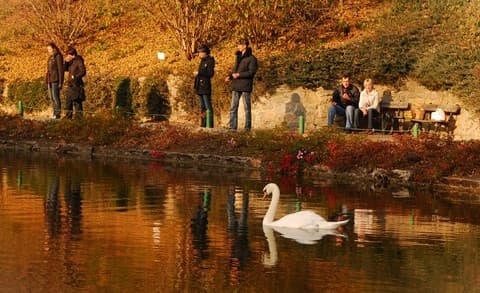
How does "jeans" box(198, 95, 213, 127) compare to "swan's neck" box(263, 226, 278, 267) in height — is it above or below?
above

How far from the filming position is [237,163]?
27.3 metres

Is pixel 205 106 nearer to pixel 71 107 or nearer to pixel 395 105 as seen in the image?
pixel 71 107

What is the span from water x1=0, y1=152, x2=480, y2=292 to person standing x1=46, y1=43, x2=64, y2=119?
8298 mm

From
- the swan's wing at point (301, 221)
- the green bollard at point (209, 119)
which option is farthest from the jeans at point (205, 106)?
the swan's wing at point (301, 221)

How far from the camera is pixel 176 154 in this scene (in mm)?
28328

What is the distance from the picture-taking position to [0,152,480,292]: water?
13.8 metres

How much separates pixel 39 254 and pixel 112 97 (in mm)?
20409

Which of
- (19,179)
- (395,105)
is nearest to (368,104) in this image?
(395,105)

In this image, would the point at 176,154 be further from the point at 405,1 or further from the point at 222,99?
the point at 405,1

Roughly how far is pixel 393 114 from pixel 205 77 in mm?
4765

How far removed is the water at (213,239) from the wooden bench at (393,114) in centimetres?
643

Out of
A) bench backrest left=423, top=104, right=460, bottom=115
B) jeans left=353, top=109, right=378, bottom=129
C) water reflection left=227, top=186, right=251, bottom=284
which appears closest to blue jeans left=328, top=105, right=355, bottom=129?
jeans left=353, top=109, right=378, bottom=129

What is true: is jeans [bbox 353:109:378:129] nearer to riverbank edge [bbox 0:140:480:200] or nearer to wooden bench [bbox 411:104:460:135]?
wooden bench [bbox 411:104:460:135]

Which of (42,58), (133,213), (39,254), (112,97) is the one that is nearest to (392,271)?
(39,254)
